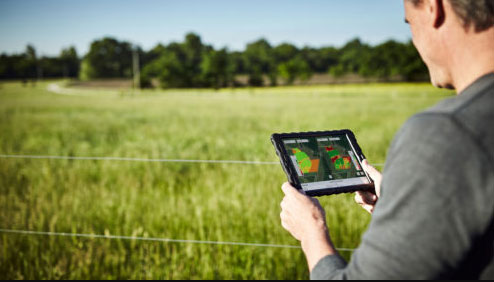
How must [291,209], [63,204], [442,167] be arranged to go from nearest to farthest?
[442,167]
[291,209]
[63,204]

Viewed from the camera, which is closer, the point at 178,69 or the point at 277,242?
the point at 277,242

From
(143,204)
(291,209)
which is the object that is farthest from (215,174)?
(291,209)

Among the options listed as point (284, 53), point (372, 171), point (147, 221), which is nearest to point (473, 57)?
point (372, 171)

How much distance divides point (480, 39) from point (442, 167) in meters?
0.34

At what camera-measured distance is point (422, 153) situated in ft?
2.42

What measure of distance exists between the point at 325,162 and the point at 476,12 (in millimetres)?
645

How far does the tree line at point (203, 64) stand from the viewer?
62.5m

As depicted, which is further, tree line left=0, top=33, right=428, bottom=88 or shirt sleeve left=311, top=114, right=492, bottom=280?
tree line left=0, top=33, right=428, bottom=88

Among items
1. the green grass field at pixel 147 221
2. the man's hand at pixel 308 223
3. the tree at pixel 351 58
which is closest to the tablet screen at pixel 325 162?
the man's hand at pixel 308 223

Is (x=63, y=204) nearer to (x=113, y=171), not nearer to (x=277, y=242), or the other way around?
(x=113, y=171)

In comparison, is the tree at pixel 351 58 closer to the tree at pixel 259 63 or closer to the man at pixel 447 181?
the tree at pixel 259 63

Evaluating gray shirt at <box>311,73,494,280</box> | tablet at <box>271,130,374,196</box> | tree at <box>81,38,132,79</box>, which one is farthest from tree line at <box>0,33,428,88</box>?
gray shirt at <box>311,73,494,280</box>

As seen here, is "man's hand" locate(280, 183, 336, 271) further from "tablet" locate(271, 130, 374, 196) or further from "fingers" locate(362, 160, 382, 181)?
"fingers" locate(362, 160, 382, 181)

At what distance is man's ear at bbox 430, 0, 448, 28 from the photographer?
86 cm
